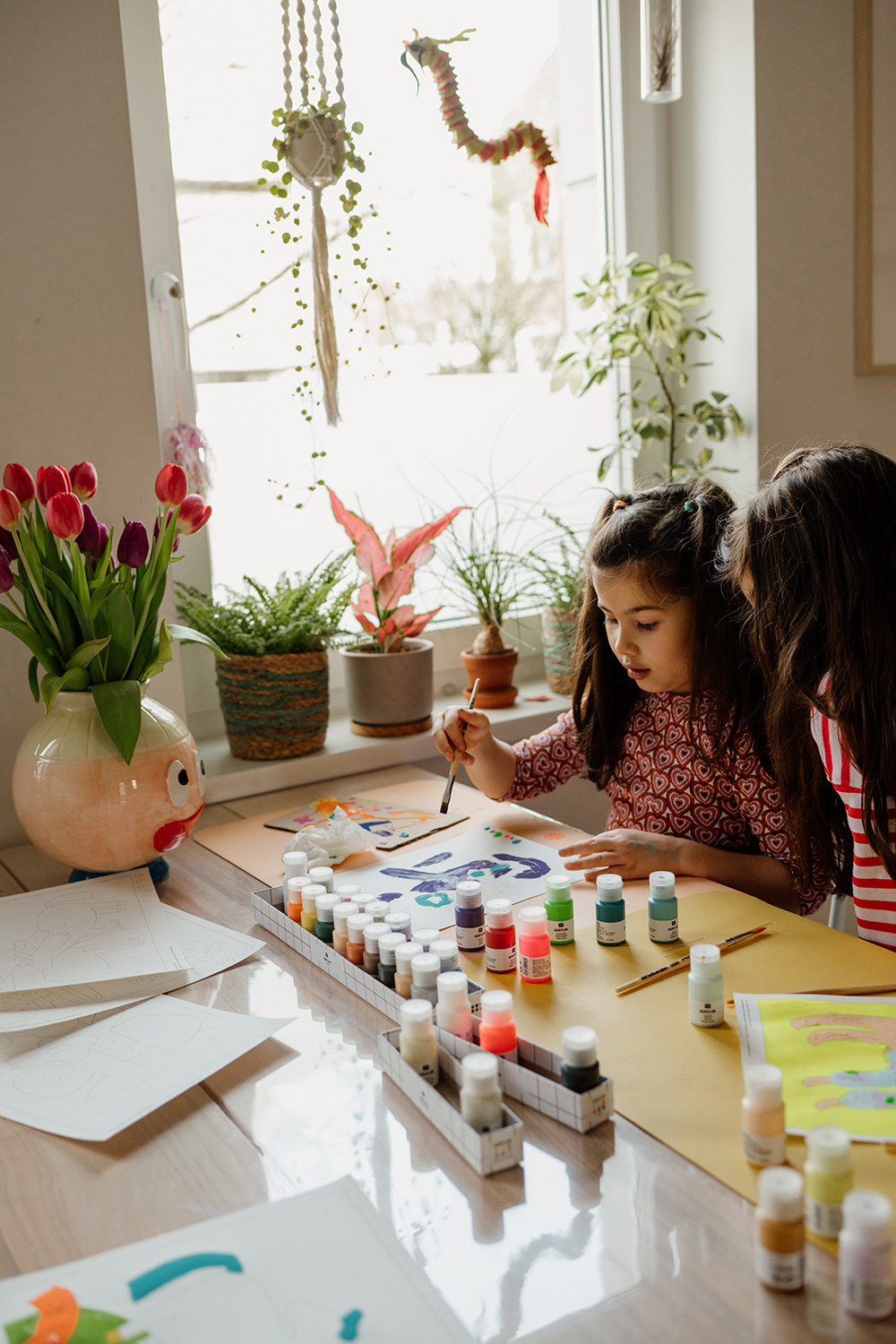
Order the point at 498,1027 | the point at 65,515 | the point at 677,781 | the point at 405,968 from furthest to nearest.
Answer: the point at 677,781
the point at 65,515
the point at 405,968
the point at 498,1027

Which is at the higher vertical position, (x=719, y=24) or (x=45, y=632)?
(x=719, y=24)

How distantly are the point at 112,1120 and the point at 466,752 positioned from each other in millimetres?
734

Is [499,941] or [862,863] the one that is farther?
[862,863]

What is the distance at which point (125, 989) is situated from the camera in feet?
3.11

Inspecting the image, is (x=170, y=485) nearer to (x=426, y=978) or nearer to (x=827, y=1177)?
(x=426, y=978)

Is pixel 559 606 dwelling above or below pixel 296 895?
above

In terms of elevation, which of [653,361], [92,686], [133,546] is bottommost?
[92,686]

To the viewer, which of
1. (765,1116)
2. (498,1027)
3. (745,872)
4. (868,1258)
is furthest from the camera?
(745,872)

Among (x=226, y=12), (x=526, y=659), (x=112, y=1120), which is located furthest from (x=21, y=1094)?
(x=226, y=12)

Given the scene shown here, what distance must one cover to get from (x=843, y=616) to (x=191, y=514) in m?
0.69

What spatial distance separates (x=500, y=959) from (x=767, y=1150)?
1.02 ft

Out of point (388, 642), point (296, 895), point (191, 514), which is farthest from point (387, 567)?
point (296, 895)

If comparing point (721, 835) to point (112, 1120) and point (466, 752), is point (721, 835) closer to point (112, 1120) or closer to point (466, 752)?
point (466, 752)

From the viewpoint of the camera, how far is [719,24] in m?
1.87
